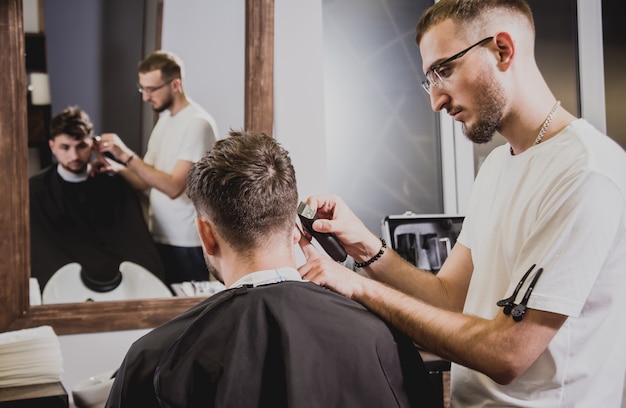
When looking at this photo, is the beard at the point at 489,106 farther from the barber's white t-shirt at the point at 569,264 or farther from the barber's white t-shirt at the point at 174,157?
the barber's white t-shirt at the point at 174,157

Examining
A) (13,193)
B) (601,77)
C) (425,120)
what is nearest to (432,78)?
(13,193)

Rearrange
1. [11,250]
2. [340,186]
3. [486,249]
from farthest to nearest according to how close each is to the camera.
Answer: [340,186] → [11,250] → [486,249]

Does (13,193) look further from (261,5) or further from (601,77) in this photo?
(601,77)

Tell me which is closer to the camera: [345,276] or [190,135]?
[345,276]

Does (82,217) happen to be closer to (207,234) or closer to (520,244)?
(207,234)

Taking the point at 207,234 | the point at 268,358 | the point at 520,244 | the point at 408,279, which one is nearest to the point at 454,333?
the point at 520,244

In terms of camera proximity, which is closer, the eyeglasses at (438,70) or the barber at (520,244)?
the barber at (520,244)

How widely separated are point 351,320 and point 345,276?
128mm

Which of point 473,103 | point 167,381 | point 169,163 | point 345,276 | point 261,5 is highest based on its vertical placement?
point 261,5

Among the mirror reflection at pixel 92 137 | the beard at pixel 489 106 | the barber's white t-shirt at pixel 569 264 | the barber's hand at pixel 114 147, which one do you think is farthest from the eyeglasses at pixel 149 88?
the barber's white t-shirt at pixel 569 264

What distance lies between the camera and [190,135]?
9.11ft

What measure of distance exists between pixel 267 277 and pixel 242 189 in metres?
0.20

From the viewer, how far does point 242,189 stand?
5.03 feet

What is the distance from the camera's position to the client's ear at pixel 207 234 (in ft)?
5.14
